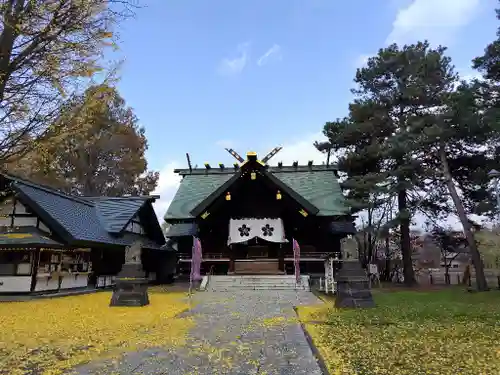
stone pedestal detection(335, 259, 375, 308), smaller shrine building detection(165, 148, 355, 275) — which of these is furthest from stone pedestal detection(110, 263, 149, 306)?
smaller shrine building detection(165, 148, 355, 275)

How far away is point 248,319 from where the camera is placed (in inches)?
337

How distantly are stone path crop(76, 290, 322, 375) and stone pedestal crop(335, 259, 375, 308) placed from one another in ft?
5.70

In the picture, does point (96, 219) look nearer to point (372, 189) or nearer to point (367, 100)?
point (372, 189)

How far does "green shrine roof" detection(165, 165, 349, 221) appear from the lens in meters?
21.7

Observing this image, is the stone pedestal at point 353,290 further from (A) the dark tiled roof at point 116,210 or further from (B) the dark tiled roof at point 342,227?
(A) the dark tiled roof at point 116,210

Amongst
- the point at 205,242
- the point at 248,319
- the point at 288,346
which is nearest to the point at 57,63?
the point at 288,346

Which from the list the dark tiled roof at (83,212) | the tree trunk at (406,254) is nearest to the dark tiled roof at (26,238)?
the dark tiled roof at (83,212)

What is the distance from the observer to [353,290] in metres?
10.4

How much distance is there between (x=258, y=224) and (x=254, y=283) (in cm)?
391

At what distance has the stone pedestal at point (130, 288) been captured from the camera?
11086mm

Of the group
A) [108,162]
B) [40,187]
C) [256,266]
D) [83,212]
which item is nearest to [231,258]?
[256,266]

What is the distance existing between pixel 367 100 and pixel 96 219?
16416 mm

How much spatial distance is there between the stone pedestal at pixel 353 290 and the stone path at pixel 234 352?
5.70ft

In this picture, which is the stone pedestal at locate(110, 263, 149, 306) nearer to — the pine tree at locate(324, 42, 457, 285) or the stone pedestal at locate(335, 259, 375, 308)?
the stone pedestal at locate(335, 259, 375, 308)
